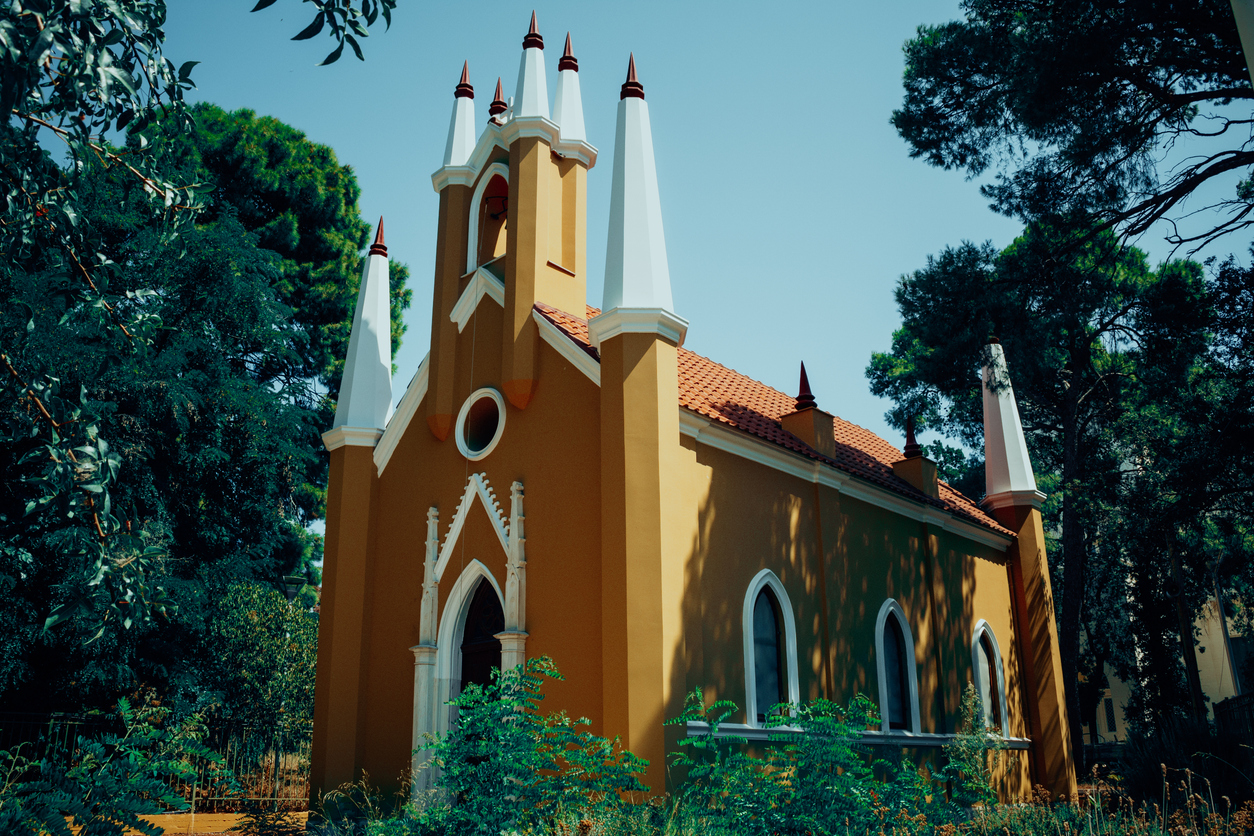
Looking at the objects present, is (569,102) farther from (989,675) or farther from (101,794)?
(989,675)

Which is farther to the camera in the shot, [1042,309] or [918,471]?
[918,471]

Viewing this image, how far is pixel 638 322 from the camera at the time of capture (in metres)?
11.5

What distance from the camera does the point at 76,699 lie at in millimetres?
20094

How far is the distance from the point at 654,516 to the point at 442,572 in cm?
430

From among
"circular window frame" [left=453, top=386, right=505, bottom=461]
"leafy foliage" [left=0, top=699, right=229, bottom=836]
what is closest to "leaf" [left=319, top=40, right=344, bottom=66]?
"leafy foliage" [left=0, top=699, right=229, bottom=836]

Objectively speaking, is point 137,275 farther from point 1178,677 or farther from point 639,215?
point 1178,677

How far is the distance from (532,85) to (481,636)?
353 inches

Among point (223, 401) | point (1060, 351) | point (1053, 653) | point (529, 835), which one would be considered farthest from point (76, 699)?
point (1060, 351)

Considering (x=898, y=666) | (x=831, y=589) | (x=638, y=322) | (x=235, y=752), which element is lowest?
(x=235, y=752)

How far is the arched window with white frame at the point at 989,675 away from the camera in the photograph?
701 inches

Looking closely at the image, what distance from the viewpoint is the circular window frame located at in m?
13.5

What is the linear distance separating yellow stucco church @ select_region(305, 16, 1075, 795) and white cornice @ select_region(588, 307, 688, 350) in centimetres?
4

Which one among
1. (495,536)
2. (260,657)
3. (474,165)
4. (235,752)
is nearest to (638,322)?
(495,536)

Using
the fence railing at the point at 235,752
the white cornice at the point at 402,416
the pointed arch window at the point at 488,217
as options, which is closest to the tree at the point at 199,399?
the fence railing at the point at 235,752
